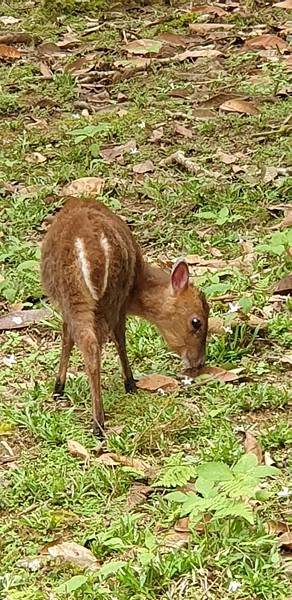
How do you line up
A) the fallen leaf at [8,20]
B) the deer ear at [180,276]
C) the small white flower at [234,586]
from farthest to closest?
the fallen leaf at [8,20] < the deer ear at [180,276] < the small white flower at [234,586]

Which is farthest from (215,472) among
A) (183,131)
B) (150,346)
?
(183,131)

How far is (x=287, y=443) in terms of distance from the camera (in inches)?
195

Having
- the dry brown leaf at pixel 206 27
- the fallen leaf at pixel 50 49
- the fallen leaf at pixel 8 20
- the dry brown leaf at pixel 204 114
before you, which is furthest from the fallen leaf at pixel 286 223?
the fallen leaf at pixel 8 20

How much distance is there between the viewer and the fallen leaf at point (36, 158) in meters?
8.84

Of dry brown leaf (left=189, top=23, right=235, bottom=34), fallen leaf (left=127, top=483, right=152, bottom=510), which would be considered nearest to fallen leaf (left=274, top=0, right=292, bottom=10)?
dry brown leaf (left=189, top=23, right=235, bottom=34)

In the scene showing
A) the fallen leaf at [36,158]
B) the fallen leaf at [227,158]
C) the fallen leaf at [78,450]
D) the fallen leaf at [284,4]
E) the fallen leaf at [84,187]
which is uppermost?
the fallen leaf at [78,450]

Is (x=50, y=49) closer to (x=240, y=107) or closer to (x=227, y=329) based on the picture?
(x=240, y=107)

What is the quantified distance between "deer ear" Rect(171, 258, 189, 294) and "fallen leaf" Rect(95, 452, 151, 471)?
126 cm

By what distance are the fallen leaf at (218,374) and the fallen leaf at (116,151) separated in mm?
3232

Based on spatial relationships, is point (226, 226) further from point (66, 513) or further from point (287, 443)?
point (66, 513)

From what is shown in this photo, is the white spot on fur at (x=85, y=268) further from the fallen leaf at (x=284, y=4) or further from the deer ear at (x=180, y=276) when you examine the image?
the fallen leaf at (x=284, y=4)

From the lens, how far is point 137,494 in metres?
4.70

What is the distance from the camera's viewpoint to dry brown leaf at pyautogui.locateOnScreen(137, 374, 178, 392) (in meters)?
5.70

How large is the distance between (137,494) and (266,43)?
22.1ft
